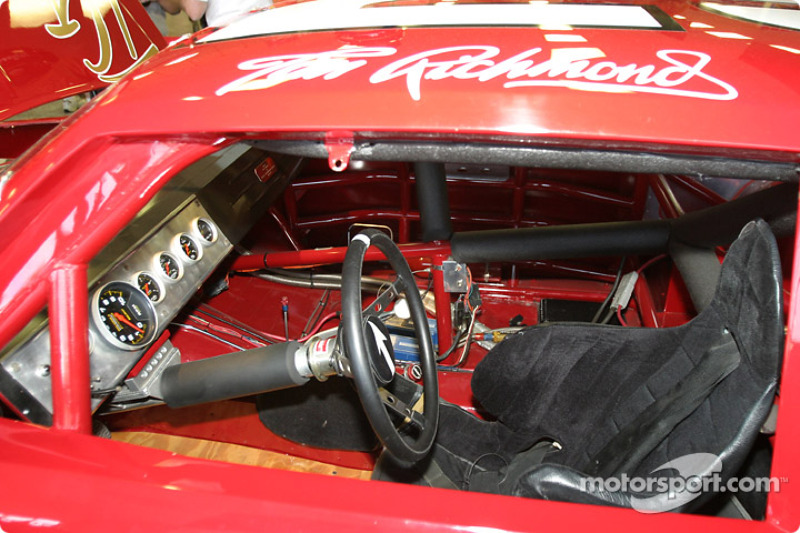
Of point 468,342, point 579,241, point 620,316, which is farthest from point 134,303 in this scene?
point 620,316

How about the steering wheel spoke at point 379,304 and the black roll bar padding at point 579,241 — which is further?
the black roll bar padding at point 579,241

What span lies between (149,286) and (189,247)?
23 centimetres

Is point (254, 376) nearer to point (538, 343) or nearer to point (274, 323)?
point (538, 343)

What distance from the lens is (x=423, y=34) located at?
41.8 inches

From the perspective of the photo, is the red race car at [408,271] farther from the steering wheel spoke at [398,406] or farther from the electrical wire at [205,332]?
the electrical wire at [205,332]

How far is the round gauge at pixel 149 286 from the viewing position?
1430 millimetres

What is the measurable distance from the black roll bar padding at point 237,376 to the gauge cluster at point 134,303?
15 cm

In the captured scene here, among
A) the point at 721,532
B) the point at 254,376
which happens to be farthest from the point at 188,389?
the point at 721,532

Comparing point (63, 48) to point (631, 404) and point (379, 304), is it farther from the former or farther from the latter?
point (631, 404)

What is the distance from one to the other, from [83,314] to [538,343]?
1.01 meters

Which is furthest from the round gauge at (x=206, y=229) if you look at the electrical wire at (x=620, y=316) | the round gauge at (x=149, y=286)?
the electrical wire at (x=620, y=316)

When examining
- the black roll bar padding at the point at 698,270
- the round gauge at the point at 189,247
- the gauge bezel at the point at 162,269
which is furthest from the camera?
the round gauge at the point at 189,247
